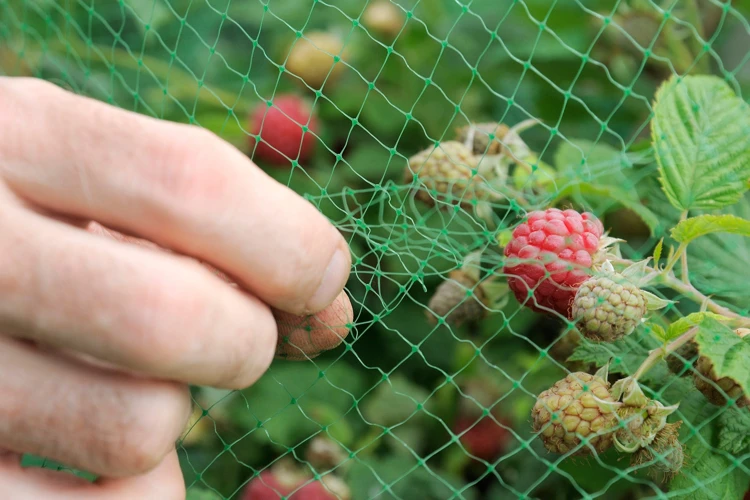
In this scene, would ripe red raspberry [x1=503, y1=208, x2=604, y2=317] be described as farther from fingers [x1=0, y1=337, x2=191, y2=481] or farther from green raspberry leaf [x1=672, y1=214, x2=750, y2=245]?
fingers [x1=0, y1=337, x2=191, y2=481]

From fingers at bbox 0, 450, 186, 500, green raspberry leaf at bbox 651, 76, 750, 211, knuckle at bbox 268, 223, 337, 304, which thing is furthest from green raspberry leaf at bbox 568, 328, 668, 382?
fingers at bbox 0, 450, 186, 500

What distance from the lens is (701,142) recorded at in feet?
2.22

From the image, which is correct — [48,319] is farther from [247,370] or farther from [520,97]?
[520,97]

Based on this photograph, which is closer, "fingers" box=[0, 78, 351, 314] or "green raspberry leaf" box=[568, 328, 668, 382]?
"fingers" box=[0, 78, 351, 314]

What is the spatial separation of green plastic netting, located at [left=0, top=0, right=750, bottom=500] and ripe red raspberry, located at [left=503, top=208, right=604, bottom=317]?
4 cm

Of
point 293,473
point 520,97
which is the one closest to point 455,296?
point 293,473

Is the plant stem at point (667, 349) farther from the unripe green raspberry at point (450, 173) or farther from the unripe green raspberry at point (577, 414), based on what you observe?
the unripe green raspberry at point (450, 173)

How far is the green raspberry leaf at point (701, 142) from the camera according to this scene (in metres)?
0.65

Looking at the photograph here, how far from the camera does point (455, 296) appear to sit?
0.72 m

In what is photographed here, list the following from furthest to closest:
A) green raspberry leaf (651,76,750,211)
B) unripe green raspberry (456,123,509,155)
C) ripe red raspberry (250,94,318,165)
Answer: ripe red raspberry (250,94,318,165), unripe green raspberry (456,123,509,155), green raspberry leaf (651,76,750,211)

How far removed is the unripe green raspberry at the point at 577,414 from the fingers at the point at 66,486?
299 mm

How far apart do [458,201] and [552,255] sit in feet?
0.59

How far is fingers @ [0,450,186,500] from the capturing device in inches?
19.3

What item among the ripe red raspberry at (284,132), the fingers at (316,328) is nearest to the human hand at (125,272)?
the fingers at (316,328)
